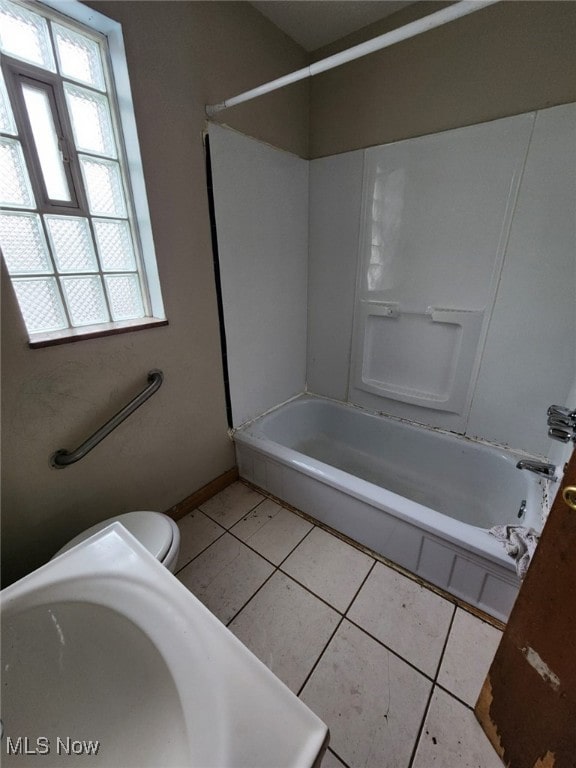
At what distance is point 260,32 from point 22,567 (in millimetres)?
2474

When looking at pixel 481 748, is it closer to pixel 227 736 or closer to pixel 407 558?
pixel 407 558

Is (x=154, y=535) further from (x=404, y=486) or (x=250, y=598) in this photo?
(x=404, y=486)

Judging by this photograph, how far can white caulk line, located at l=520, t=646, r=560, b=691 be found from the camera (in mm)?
634

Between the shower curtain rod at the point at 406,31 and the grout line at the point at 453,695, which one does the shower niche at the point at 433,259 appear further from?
the grout line at the point at 453,695

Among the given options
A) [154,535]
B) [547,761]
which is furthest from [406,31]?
[547,761]

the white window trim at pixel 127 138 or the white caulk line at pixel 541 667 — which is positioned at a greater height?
the white window trim at pixel 127 138

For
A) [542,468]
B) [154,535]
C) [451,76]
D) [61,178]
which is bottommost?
[154,535]

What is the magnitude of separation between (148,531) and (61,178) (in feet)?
4.21

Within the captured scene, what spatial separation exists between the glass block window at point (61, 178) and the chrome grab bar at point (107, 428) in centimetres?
29

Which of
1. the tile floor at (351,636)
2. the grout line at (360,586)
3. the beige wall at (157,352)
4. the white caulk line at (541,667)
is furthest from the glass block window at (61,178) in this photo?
the white caulk line at (541,667)

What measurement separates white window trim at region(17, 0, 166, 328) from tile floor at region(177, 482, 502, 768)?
3.72ft

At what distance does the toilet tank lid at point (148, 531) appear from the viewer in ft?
3.30

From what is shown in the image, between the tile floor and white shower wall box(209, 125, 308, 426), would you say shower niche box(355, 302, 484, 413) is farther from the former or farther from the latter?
the tile floor

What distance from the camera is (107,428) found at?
1160mm
